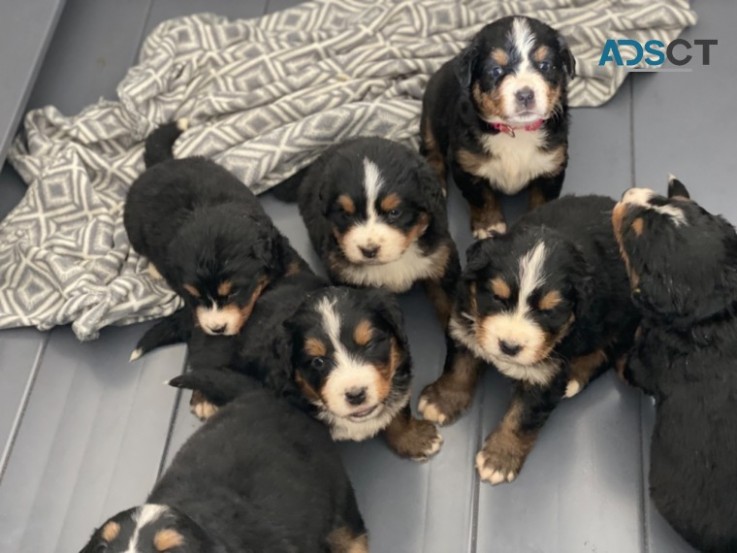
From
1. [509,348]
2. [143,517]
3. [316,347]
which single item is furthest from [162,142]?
[143,517]

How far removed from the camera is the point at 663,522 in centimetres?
331

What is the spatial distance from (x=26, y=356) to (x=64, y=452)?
20.5 inches

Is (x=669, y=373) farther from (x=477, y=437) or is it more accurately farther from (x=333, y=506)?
(x=333, y=506)

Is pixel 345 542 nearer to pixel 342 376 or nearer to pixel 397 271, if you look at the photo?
pixel 342 376

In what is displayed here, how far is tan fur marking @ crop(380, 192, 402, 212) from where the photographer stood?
329cm

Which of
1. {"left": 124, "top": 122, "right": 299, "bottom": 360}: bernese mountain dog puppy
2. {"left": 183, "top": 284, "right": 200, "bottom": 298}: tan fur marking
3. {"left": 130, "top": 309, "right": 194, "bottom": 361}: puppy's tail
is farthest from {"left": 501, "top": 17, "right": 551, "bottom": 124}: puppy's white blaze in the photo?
{"left": 130, "top": 309, "right": 194, "bottom": 361}: puppy's tail

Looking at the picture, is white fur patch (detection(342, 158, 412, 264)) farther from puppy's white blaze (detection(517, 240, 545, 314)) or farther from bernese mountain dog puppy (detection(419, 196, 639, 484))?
puppy's white blaze (detection(517, 240, 545, 314))

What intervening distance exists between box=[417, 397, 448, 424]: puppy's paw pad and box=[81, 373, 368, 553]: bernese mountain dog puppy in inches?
22.5

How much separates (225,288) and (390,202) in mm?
713

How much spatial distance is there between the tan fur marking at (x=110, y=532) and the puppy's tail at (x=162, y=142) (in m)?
2.22

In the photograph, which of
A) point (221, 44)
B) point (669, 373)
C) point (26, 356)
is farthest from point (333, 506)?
point (221, 44)

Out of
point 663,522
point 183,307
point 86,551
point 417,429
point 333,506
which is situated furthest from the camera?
point 183,307

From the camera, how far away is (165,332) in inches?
151

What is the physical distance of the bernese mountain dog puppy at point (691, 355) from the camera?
2898 millimetres
